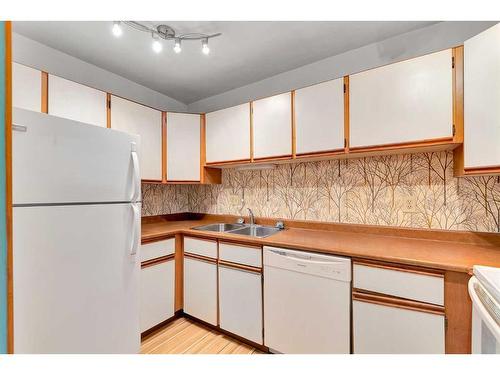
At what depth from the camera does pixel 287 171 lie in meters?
2.17

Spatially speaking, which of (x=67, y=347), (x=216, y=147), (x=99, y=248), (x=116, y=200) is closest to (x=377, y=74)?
(x=216, y=147)

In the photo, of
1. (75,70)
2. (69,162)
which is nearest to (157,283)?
(69,162)

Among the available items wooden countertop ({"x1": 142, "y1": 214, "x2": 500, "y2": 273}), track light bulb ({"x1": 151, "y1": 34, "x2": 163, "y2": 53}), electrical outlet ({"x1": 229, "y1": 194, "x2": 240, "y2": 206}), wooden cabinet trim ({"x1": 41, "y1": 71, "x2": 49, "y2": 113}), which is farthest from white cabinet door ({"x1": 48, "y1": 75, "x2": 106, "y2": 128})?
electrical outlet ({"x1": 229, "y1": 194, "x2": 240, "y2": 206})

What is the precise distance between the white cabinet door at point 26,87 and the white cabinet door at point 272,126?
1.56 metres

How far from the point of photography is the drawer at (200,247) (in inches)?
73.7

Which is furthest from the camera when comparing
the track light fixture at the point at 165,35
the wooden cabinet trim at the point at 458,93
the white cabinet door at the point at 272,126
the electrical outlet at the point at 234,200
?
the electrical outlet at the point at 234,200

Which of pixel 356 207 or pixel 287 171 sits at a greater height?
pixel 287 171

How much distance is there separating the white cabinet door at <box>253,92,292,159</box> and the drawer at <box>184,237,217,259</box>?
35.1 inches

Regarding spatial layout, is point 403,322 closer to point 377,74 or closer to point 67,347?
point 377,74

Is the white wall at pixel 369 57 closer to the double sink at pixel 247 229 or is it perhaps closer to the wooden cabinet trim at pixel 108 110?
the wooden cabinet trim at pixel 108 110

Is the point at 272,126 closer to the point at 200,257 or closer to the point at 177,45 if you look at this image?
the point at 177,45

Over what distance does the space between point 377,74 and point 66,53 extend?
2.39 metres

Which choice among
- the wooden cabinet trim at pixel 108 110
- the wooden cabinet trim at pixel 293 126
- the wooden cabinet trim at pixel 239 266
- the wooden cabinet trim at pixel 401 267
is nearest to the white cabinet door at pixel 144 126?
the wooden cabinet trim at pixel 108 110

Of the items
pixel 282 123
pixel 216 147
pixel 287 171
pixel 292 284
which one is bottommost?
pixel 292 284
